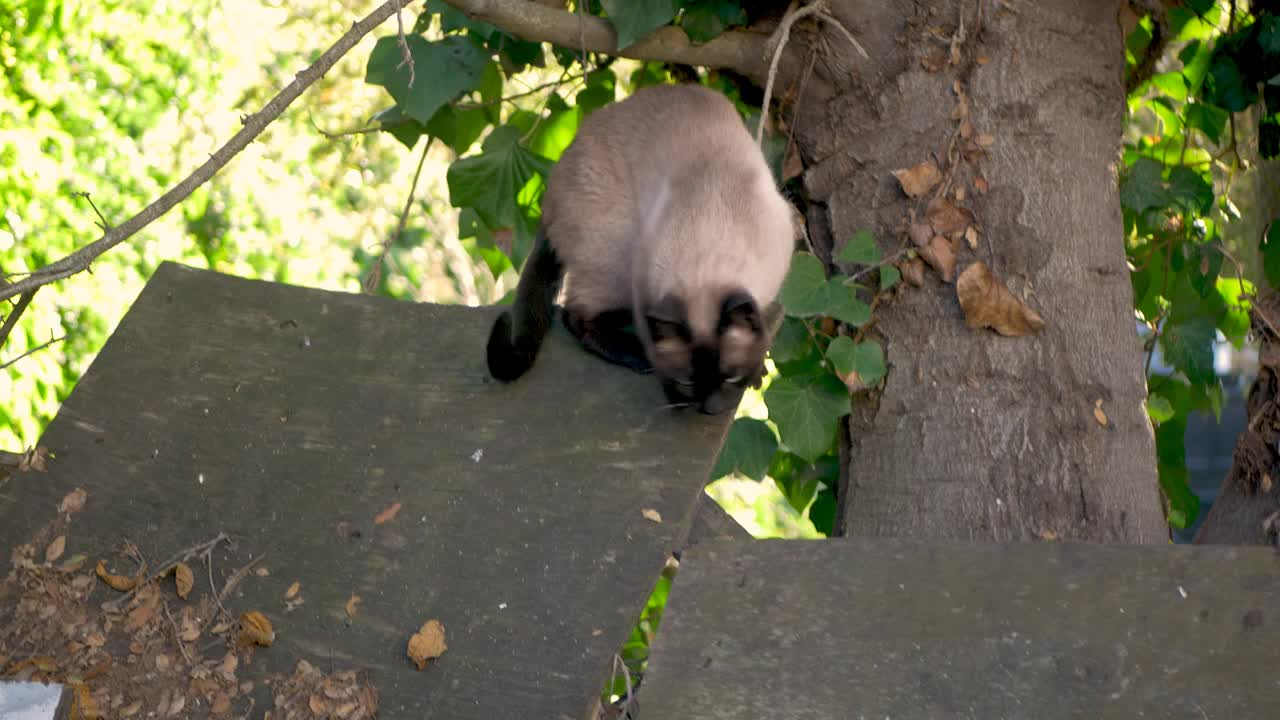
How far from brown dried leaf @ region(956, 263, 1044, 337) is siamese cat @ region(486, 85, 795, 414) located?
1.36 ft

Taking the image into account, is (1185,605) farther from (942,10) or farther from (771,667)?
(942,10)

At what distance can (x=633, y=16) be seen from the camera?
2742mm

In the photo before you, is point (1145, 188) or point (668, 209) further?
point (1145, 188)

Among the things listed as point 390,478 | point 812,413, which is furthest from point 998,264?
point 390,478

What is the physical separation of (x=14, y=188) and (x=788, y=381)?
333 centimetres

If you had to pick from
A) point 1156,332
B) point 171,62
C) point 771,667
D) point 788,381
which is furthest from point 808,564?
point 171,62

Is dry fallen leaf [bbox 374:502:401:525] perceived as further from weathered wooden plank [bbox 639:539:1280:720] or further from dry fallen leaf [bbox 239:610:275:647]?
weathered wooden plank [bbox 639:539:1280:720]

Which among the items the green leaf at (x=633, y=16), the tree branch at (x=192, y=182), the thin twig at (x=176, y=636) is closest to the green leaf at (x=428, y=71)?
the green leaf at (x=633, y=16)

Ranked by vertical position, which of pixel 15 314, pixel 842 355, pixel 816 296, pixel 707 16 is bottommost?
pixel 842 355

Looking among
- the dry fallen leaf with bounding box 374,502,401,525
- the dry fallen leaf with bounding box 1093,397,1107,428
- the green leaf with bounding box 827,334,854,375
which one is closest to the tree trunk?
the dry fallen leaf with bounding box 1093,397,1107,428

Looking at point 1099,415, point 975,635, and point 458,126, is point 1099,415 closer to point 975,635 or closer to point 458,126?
point 975,635

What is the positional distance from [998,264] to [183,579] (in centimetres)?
169

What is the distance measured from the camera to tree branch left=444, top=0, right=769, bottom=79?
2.67m

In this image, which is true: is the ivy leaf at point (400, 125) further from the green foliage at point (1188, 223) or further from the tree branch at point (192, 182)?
the green foliage at point (1188, 223)
